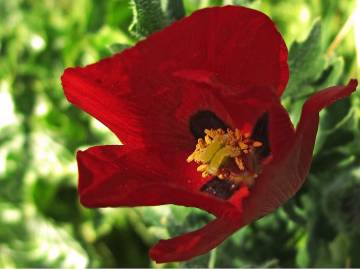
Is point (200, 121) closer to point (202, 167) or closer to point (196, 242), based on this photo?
point (202, 167)

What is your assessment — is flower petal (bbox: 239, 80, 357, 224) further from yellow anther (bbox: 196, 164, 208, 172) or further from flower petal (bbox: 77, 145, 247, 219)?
yellow anther (bbox: 196, 164, 208, 172)

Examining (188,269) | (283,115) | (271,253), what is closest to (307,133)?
(283,115)

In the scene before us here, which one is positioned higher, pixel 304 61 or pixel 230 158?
pixel 304 61

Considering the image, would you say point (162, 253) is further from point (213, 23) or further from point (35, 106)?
point (35, 106)

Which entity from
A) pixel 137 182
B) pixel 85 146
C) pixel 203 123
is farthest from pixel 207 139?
pixel 85 146

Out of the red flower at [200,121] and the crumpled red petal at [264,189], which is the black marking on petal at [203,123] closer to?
the red flower at [200,121]

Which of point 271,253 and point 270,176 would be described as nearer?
point 270,176

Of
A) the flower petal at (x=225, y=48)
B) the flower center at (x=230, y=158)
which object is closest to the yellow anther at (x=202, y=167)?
the flower center at (x=230, y=158)

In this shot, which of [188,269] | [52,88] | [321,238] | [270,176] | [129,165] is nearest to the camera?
[270,176]
